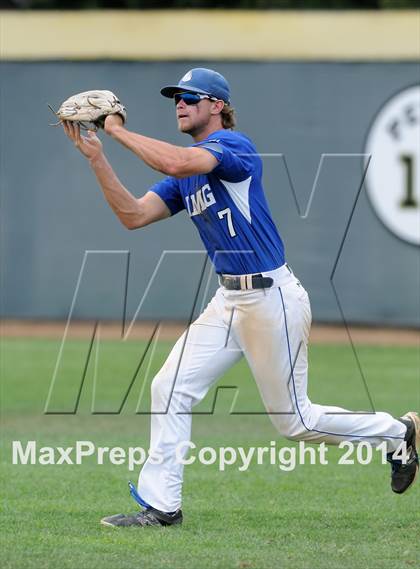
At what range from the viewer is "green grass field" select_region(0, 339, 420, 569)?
546 cm

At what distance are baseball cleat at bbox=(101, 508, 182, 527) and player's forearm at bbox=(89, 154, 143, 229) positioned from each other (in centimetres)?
152

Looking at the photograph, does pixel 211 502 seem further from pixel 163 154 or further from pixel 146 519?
pixel 163 154

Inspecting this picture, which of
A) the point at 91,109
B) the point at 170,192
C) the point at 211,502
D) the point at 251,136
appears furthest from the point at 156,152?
the point at 251,136

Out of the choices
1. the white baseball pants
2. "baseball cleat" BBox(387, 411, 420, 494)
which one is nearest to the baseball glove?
the white baseball pants

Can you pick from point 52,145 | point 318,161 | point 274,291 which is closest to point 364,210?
point 318,161

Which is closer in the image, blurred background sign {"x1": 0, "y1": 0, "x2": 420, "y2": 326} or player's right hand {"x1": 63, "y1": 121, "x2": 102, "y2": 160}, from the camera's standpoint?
player's right hand {"x1": 63, "y1": 121, "x2": 102, "y2": 160}

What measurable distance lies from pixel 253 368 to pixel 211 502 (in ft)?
3.04

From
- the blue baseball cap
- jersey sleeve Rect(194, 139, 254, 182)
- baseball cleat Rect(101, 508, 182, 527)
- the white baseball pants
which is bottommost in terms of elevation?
baseball cleat Rect(101, 508, 182, 527)

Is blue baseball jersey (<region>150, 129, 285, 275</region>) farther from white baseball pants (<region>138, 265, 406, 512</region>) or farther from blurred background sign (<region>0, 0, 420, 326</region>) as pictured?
blurred background sign (<region>0, 0, 420, 326</region>)

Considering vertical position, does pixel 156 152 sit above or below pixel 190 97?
below

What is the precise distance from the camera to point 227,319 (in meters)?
6.31

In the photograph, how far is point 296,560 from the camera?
5379 mm

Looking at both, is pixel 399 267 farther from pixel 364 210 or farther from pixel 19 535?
pixel 19 535

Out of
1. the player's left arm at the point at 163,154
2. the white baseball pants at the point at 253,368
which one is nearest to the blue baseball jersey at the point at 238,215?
the white baseball pants at the point at 253,368
